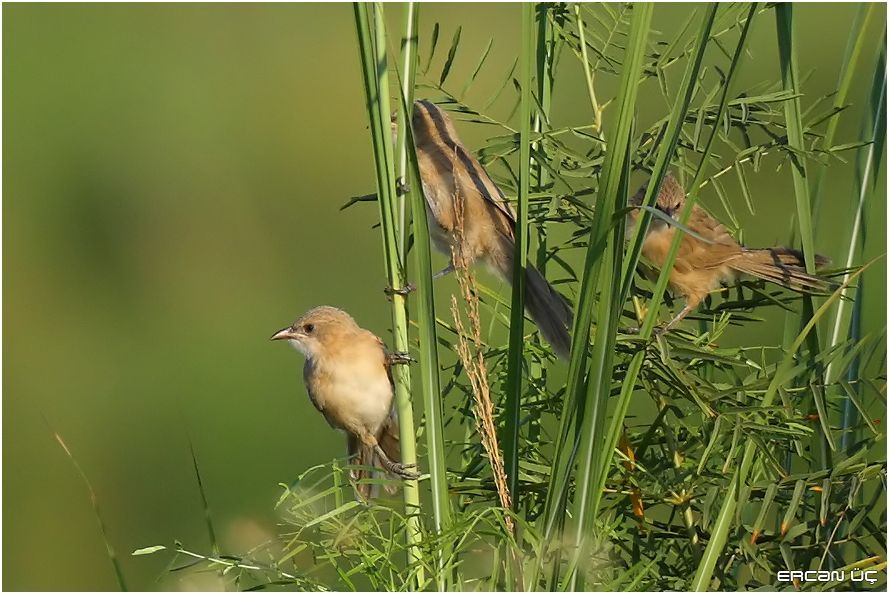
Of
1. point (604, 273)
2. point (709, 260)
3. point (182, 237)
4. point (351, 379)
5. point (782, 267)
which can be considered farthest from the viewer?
point (182, 237)

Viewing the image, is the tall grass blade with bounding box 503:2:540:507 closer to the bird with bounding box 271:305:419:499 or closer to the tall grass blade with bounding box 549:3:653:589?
the tall grass blade with bounding box 549:3:653:589

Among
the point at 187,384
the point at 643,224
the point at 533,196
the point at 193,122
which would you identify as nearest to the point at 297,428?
the point at 187,384

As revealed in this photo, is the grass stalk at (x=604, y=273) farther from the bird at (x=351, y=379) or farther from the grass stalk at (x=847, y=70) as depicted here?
the bird at (x=351, y=379)

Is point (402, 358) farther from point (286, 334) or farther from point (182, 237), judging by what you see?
point (182, 237)

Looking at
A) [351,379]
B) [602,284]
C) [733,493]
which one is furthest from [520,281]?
[351,379]

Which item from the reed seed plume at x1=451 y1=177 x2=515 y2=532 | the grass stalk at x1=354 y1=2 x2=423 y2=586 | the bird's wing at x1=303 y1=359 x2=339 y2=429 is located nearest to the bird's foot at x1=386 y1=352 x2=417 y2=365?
the grass stalk at x1=354 y1=2 x2=423 y2=586

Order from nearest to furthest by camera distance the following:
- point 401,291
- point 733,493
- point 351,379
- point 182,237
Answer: point 733,493, point 401,291, point 351,379, point 182,237

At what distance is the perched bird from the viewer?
Result: 69.3 inches

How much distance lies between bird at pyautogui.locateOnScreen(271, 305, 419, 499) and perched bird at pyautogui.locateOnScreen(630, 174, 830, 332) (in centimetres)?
66

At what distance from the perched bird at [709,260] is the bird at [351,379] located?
655 millimetres

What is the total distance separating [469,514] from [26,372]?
15.6 feet

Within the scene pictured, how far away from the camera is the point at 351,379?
8.38 feet

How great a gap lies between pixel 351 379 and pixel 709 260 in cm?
90

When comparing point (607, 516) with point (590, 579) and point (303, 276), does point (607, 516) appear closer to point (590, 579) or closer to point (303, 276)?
point (590, 579)
